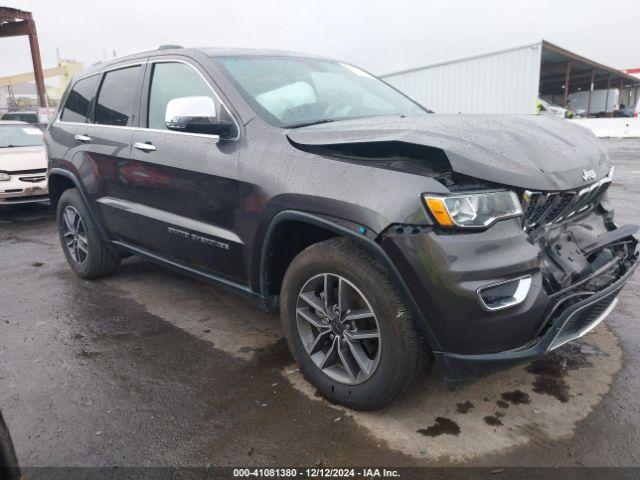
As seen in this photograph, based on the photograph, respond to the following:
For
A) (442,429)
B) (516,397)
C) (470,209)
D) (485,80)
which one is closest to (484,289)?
(470,209)

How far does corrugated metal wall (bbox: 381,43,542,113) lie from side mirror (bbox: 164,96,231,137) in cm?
1904

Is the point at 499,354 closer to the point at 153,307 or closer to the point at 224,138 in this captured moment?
the point at 224,138

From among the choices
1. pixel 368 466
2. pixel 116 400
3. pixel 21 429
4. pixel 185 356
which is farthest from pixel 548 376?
pixel 21 429

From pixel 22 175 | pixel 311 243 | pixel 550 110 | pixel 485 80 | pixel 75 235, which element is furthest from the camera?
pixel 550 110

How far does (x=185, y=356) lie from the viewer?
3.10m

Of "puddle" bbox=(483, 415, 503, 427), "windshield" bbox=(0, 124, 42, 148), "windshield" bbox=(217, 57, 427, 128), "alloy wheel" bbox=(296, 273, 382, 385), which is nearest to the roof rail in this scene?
"windshield" bbox=(217, 57, 427, 128)

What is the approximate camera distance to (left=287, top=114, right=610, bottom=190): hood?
2.04m

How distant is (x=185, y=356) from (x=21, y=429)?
945mm

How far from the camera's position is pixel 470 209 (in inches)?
78.3

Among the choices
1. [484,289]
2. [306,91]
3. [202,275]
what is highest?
[306,91]

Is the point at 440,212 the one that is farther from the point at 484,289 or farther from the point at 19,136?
the point at 19,136

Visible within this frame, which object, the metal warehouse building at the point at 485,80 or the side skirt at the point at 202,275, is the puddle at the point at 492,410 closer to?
the side skirt at the point at 202,275

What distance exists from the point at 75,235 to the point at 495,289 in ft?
12.7

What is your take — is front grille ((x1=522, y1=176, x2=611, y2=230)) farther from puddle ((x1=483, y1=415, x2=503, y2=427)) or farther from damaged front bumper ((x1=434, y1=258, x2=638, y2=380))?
puddle ((x1=483, y1=415, x2=503, y2=427))
